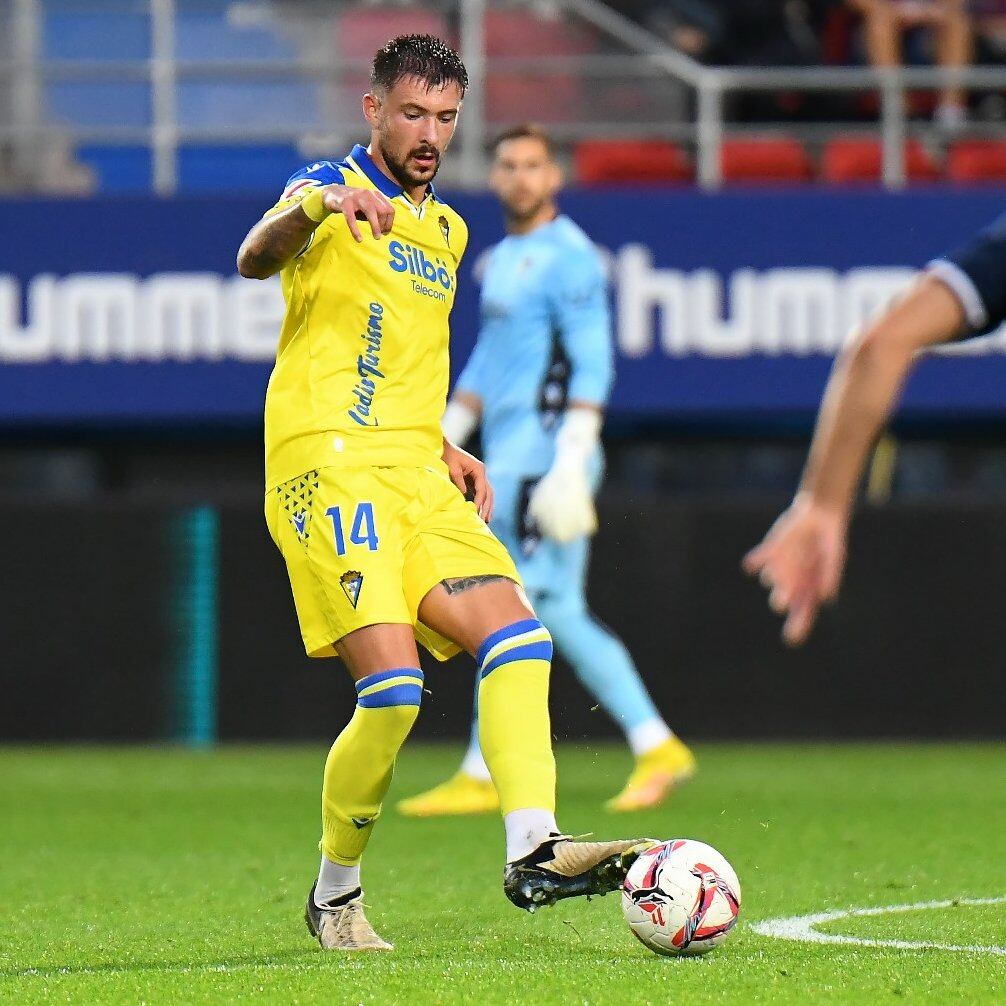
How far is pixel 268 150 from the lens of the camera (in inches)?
480

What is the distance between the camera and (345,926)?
16.5ft

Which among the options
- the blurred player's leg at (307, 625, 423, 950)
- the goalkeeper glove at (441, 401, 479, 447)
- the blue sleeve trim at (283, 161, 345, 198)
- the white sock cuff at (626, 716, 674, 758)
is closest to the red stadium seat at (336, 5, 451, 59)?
the goalkeeper glove at (441, 401, 479, 447)

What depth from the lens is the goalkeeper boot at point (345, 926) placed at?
16.4ft

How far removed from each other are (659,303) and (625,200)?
58cm

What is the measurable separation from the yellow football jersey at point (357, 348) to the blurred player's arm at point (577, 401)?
2882 mm

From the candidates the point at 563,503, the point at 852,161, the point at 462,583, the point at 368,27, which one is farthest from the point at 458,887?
the point at 368,27

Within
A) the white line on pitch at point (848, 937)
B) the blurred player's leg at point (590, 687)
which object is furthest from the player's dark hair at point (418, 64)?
the blurred player's leg at point (590, 687)

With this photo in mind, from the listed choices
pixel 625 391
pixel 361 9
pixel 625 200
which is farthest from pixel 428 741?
pixel 361 9

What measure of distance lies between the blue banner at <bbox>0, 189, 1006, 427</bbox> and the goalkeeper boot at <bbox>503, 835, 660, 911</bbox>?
7286 millimetres

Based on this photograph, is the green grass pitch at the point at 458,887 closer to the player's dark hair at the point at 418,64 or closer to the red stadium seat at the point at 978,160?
the player's dark hair at the point at 418,64

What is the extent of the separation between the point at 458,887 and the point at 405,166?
2185mm

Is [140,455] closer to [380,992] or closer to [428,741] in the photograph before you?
[428,741]

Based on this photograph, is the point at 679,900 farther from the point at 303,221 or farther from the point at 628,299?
the point at 628,299

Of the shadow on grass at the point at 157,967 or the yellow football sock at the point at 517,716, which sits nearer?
the shadow on grass at the point at 157,967
